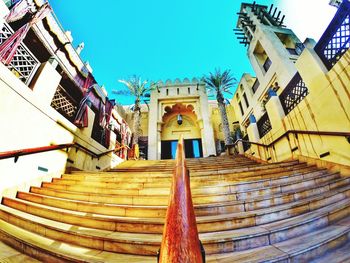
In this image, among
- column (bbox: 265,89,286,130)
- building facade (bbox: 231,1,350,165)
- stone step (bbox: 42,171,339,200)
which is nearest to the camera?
stone step (bbox: 42,171,339,200)

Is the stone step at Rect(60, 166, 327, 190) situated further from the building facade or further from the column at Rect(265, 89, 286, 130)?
the column at Rect(265, 89, 286, 130)

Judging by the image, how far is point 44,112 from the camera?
4.68 m

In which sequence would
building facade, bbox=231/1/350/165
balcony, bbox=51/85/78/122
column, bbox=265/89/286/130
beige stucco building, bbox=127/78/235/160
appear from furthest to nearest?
1. beige stucco building, bbox=127/78/235/160
2. balcony, bbox=51/85/78/122
3. column, bbox=265/89/286/130
4. building facade, bbox=231/1/350/165

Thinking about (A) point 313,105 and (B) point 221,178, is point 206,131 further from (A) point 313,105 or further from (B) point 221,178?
(B) point 221,178

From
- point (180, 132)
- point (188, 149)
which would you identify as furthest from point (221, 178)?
point (180, 132)

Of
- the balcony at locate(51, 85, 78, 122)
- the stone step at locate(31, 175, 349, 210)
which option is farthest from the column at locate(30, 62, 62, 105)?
the stone step at locate(31, 175, 349, 210)

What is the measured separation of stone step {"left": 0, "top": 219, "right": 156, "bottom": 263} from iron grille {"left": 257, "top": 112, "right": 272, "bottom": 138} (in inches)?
285

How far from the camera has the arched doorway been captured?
15750 millimetres

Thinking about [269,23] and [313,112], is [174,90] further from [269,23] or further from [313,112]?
[313,112]

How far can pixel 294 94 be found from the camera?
569 centimetres

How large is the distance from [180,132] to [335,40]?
41.9 feet

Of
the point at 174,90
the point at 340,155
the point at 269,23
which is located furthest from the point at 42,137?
the point at 269,23

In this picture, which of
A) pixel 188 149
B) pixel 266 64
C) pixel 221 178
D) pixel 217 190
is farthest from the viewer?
pixel 188 149

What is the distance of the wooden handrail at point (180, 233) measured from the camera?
55cm
